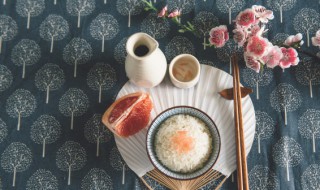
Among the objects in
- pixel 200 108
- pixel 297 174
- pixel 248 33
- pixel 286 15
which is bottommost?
pixel 297 174

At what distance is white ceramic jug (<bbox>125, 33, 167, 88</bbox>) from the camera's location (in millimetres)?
1239

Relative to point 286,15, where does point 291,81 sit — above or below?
below

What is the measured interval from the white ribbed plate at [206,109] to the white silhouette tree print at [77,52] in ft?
0.70

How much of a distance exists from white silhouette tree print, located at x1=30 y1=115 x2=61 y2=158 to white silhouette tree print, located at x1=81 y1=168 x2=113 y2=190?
0.19m

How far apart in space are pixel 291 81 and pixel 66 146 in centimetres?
91

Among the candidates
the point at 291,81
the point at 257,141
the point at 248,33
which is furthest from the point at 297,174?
the point at 248,33

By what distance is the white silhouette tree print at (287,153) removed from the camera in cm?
135

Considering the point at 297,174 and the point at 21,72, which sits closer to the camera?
the point at 297,174

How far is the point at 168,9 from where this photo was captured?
1.50 meters

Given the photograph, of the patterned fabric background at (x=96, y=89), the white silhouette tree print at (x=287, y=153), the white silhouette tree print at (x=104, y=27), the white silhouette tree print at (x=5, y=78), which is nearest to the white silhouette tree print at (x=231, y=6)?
the patterned fabric background at (x=96, y=89)

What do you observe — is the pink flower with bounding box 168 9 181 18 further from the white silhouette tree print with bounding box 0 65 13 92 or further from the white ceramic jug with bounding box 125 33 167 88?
the white silhouette tree print with bounding box 0 65 13 92

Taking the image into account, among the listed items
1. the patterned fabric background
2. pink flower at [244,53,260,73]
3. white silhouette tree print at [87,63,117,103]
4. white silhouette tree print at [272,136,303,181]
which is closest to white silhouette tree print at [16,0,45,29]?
the patterned fabric background

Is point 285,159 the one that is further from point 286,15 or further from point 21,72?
point 21,72

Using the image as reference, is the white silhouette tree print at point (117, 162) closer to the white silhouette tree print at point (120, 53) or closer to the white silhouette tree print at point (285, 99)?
the white silhouette tree print at point (120, 53)
